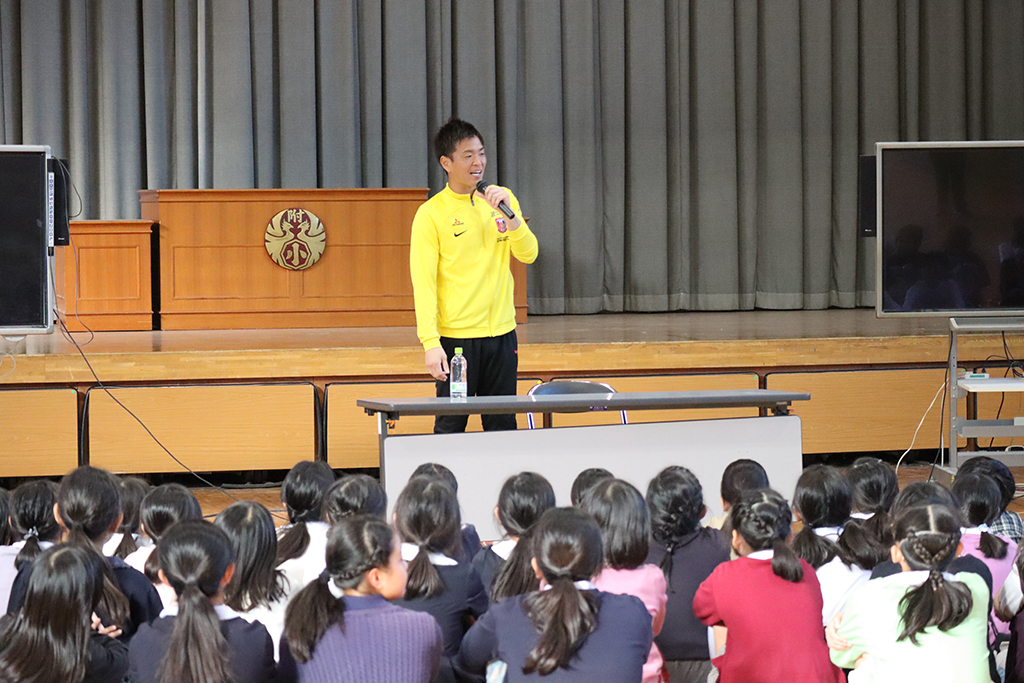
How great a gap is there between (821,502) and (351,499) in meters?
1.03

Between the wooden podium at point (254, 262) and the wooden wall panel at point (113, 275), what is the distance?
0.13 m

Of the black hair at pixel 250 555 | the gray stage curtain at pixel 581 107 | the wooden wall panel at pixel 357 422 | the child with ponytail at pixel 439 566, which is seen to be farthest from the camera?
the gray stage curtain at pixel 581 107

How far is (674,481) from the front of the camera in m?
2.34

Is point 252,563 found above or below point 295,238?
below

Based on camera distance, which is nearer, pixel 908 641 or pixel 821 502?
pixel 908 641

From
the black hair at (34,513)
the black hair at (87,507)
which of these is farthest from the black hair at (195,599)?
the black hair at (34,513)

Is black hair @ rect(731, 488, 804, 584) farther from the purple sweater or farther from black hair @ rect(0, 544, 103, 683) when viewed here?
black hair @ rect(0, 544, 103, 683)

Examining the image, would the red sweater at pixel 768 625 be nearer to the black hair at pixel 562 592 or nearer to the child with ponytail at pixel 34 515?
the black hair at pixel 562 592

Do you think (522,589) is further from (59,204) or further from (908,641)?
(59,204)

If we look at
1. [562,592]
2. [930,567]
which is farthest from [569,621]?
[930,567]

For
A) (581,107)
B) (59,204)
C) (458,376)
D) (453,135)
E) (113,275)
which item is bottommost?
(458,376)

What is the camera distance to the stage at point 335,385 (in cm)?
451

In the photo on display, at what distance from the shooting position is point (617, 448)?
3.37 m

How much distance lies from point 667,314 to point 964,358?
3.92 meters
